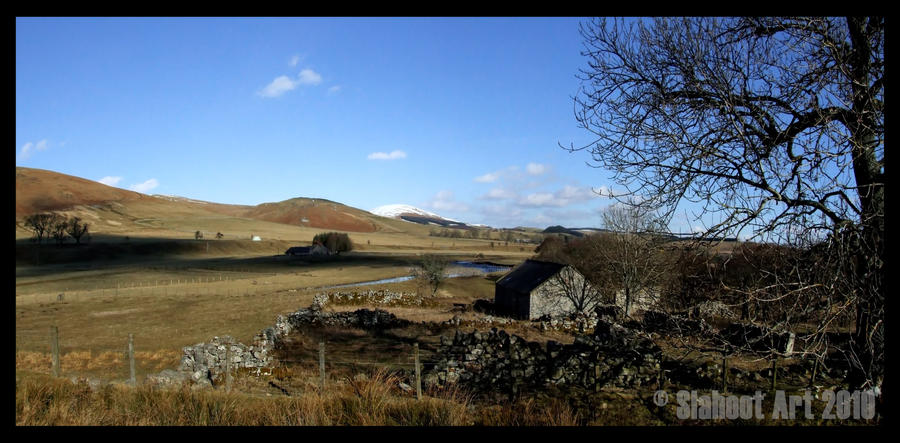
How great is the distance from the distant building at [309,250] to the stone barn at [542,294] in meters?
79.1

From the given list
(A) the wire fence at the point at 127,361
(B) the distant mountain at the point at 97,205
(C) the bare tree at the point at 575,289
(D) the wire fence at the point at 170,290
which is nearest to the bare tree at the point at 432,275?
(D) the wire fence at the point at 170,290

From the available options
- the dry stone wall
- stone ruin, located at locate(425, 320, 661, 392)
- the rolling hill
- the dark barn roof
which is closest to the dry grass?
the dry stone wall

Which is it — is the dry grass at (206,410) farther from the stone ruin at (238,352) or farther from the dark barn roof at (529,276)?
the dark barn roof at (529,276)

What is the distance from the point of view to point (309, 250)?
373 feet

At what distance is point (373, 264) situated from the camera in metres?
95.2

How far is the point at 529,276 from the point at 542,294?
3.39 meters

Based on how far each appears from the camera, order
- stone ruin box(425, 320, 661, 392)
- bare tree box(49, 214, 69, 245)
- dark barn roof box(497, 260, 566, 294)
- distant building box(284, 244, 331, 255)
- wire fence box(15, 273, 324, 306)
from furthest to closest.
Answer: distant building box(284, 244, 331, 255) < bare tree box(49, 214, 69, 245) < wire fence box(15, 273, 324, 306) < dark barn roof box(497, 260, 566, 294) < stone ruin box(425, 320, 661, 392)

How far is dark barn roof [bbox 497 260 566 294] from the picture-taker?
39122 millimetres

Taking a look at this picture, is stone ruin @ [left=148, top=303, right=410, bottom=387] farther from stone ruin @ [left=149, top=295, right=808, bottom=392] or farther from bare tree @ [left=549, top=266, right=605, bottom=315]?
bare tree @ [left=549, top=266, right=605, bottom=315]

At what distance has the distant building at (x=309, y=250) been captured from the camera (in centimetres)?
11025

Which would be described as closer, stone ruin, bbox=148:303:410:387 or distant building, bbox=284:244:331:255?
stone ruin, bbox=148:303:410:387

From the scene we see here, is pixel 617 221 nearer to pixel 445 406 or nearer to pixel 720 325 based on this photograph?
pixel 720 325

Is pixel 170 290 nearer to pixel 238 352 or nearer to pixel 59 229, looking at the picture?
pixel 238 352

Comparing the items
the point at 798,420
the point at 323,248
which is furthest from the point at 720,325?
the point at 323,248
